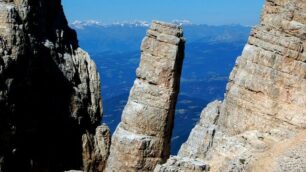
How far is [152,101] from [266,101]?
8238mm

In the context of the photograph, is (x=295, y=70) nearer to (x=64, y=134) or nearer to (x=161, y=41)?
(x=161, y=41)

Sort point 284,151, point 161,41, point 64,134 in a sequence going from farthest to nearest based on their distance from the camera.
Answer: point 64,134 → point 161,41 → point 284,151

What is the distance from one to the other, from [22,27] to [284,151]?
929 inches

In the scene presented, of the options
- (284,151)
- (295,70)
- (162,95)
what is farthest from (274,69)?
(162,95)

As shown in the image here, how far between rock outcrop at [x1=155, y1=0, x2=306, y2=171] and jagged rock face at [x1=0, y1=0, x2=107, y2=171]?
1527 cm

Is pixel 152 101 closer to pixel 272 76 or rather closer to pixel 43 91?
pixel 272 76

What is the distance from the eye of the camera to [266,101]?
3278cm

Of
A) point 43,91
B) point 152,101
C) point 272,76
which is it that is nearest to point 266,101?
point 272,76

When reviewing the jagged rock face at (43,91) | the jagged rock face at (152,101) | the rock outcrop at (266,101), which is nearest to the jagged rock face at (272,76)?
the rock outcrop at (266,101)

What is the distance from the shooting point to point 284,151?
29.0 m

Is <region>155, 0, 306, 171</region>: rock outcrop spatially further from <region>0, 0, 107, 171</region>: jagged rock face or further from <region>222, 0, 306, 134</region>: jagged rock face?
<region>0, 0, 107, 171</region>: jagged rock face

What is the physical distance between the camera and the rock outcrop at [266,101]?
2977 cm

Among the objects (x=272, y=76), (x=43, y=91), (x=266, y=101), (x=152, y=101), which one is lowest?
(x=43, y=91)

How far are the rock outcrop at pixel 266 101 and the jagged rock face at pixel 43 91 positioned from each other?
1527cm
